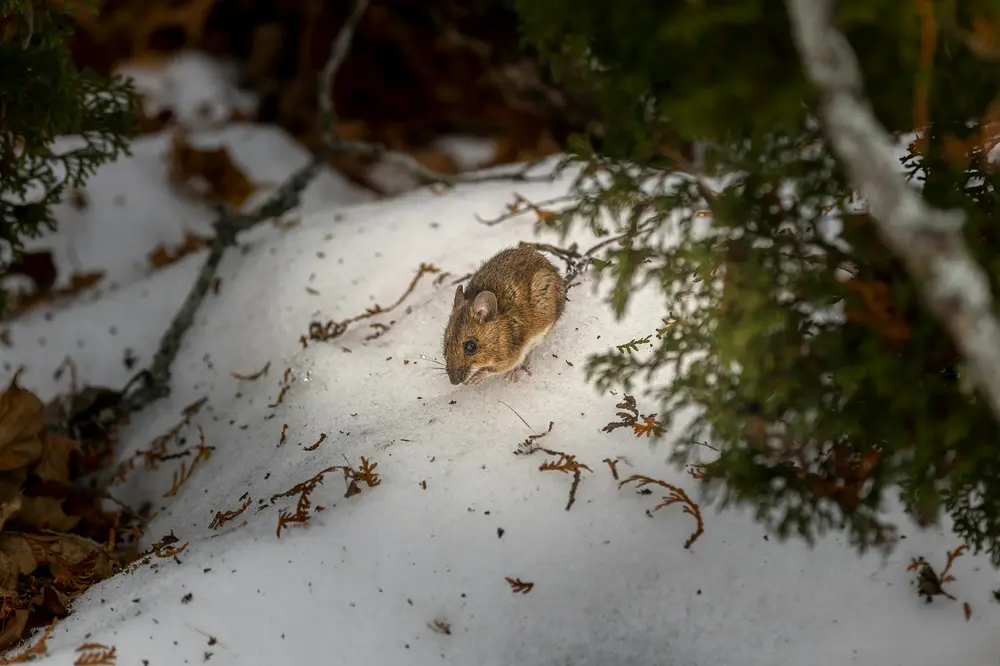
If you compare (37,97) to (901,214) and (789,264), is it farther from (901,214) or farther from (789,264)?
(901,214)

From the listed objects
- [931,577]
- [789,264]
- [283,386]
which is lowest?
[283,386]

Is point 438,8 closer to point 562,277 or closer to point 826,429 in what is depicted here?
point 562,277

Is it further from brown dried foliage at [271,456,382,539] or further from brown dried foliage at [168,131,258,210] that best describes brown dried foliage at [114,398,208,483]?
brown dried foliage at [168,131,258,210]

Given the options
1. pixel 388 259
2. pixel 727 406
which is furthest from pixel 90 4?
pixel 727 406

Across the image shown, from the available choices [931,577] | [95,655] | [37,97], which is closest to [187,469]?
[95,655]

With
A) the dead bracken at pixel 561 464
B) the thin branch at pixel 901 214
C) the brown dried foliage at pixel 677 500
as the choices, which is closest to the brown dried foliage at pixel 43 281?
the dead bracken at pixel 561 464

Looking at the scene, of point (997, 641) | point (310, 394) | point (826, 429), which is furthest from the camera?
point (310, 394)

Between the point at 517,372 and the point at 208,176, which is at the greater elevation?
the point at 208,176
